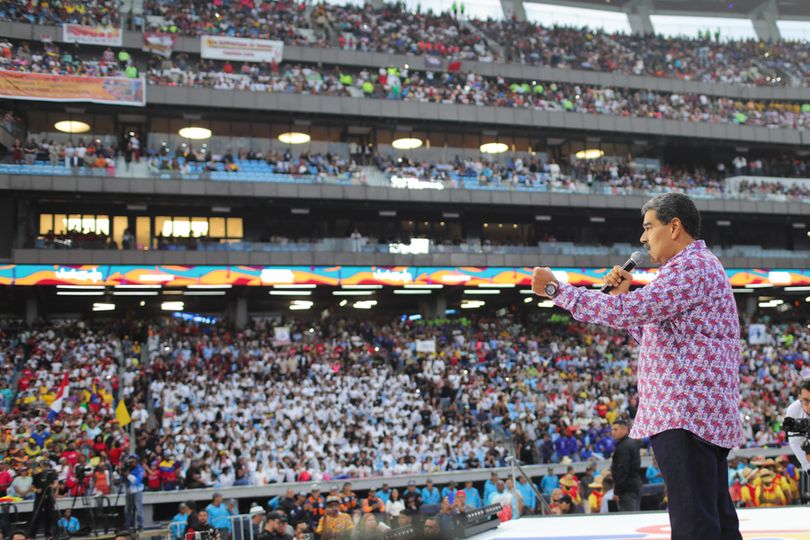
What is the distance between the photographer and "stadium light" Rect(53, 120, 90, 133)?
39875 millimetres

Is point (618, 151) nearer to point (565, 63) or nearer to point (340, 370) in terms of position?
point (565, 63)

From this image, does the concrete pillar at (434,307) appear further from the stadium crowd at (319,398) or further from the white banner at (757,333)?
the white banner at (757,333)

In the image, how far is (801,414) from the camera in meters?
7.79

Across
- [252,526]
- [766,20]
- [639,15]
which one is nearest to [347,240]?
[252,526]

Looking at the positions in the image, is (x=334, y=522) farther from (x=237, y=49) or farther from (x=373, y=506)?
(x=237, y=49)

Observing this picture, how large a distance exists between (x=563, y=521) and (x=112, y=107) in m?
37.0

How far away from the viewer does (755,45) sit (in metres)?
57.2

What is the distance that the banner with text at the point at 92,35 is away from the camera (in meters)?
39.8

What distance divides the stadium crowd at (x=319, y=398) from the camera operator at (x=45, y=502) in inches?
72.8

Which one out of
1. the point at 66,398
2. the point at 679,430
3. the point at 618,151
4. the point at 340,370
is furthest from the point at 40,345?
the point at 618,151

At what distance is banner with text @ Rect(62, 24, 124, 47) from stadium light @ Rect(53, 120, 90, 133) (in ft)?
11.9

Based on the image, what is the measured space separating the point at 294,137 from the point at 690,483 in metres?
40.1

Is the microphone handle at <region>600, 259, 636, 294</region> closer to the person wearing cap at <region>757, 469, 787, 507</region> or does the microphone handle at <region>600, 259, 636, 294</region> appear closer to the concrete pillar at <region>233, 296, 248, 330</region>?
the person wearing cap at <region>757, 469, 787, 507</region>

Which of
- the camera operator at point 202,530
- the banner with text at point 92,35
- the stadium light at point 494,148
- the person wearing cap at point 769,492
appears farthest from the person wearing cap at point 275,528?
the stadium light at point 494,148
